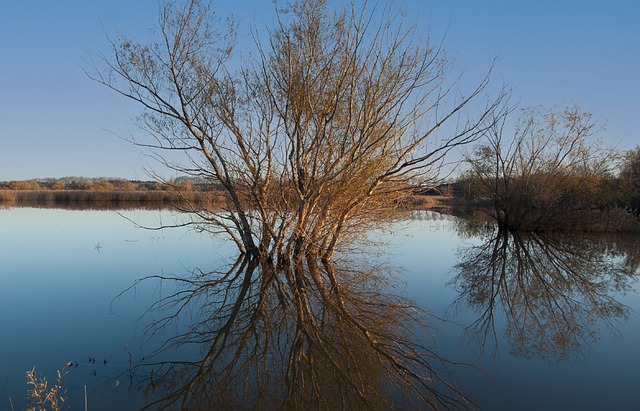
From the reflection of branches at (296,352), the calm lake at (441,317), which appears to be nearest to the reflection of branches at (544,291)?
the calm lake at (441,317)

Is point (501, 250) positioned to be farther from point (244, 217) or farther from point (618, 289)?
point (244, 217)

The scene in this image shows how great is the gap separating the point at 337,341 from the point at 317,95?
245 inches

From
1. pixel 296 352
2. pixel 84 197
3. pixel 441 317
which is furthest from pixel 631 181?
pixel 84 197

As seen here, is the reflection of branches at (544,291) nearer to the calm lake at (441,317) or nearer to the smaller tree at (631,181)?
the calm lake at (441,317)

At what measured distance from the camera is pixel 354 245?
1495 centimetres

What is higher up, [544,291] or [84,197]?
[84,197]

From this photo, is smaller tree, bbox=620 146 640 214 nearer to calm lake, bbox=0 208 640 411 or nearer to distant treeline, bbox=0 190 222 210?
calm lake, bbox=0 208 640 411

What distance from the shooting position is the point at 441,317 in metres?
7.51

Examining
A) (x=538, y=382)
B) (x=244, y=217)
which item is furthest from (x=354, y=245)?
(x=538, y=382)

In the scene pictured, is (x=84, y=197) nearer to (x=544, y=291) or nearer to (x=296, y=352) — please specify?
(x=544, y=291)

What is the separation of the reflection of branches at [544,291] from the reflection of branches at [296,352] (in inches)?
54.6

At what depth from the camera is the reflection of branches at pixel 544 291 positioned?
6.62 metres

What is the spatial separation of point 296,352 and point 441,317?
2900mm

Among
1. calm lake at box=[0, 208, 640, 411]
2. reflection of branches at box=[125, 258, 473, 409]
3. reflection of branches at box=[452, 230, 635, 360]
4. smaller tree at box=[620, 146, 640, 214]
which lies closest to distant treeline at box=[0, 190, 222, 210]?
calm lake at box=[0, 208, 640, 411]
